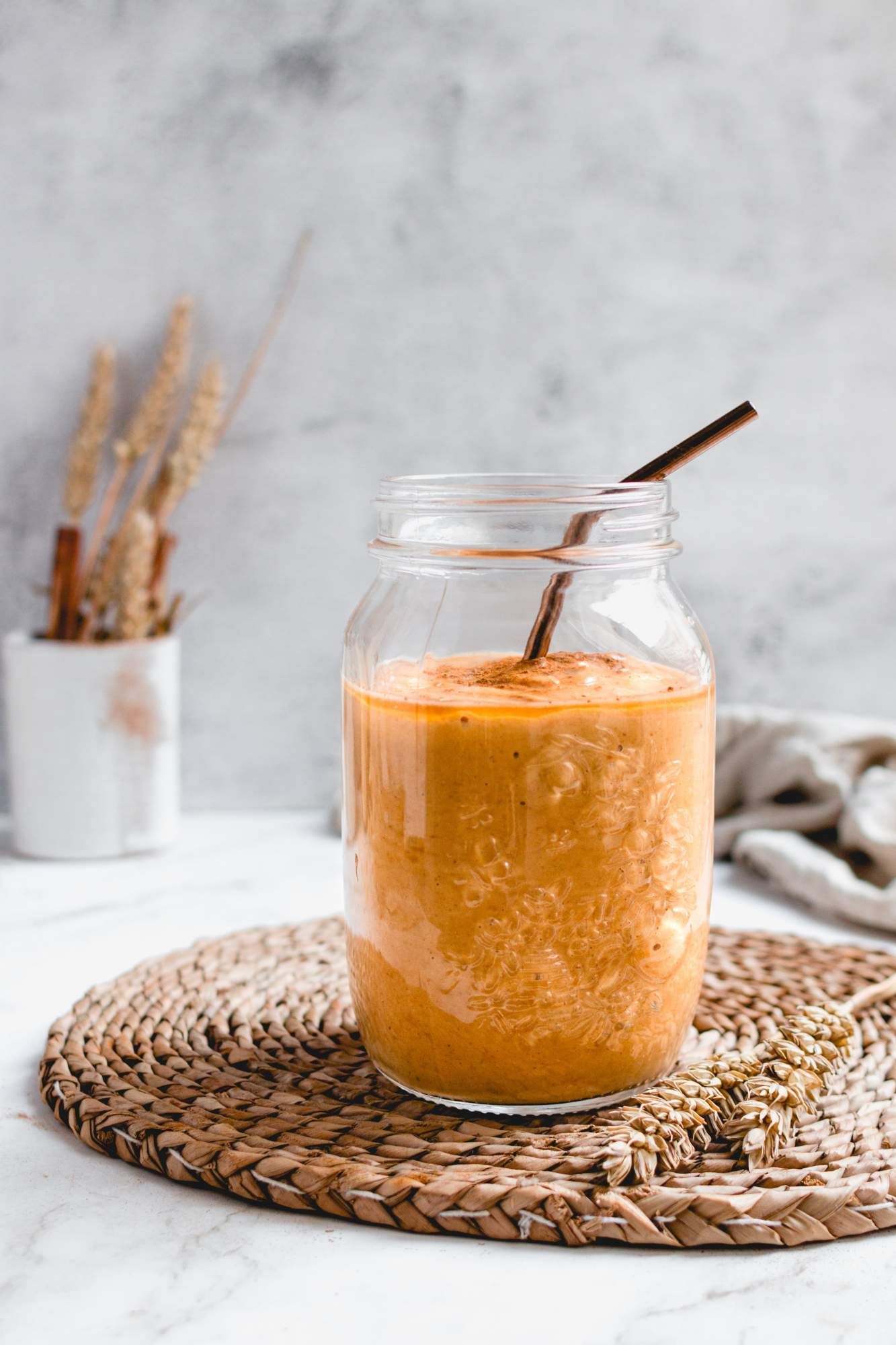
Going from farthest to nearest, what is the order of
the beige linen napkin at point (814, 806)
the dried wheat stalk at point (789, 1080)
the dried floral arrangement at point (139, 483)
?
1. the dried floral arrangement at point (139, 483)
2. the beige linen napkin at point (814, 806)
3. the dried wheat stalk at point (789, 1080)

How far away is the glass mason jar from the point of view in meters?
0.66

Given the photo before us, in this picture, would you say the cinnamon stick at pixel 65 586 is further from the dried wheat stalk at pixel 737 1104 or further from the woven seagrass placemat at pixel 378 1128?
the dried wheat stalk at pixel 737 1104

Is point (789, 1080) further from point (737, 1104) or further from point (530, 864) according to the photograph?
point (530, 864)

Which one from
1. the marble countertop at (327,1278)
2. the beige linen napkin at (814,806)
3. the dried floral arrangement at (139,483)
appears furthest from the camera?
the dried floral arrangement at (139,483)

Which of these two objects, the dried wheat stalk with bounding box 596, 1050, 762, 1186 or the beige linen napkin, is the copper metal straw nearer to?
the dried wheat stalk with bounding box 596, 1050, 762, 1186

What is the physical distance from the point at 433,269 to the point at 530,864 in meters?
0.81

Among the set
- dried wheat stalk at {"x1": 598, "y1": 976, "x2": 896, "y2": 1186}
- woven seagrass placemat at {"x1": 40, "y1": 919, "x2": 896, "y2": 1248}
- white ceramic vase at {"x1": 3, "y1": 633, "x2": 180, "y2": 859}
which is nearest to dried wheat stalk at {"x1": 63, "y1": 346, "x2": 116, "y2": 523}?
white ceramic vase at {"x1": 3, "y1": 633, "x2": 180, "y2": 859}

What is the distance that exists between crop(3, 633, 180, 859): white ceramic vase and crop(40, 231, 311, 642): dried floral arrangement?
0.03 meters

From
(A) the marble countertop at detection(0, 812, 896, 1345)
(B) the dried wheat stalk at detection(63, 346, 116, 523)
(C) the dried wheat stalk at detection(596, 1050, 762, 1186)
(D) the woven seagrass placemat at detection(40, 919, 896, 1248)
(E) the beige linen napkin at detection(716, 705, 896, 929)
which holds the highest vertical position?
(B) the dried wheat stalk at detection(63, 346, 116, 523)

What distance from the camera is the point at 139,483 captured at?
51.1 inches

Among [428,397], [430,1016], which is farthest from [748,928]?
[428,397]

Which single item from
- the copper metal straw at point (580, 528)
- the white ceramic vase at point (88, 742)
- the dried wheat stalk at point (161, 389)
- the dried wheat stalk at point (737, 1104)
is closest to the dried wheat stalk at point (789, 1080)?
the dried wheat stalk at point (737, 1104)

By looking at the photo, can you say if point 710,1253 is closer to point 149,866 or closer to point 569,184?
point 149,866

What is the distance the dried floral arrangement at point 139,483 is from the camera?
1.21m
